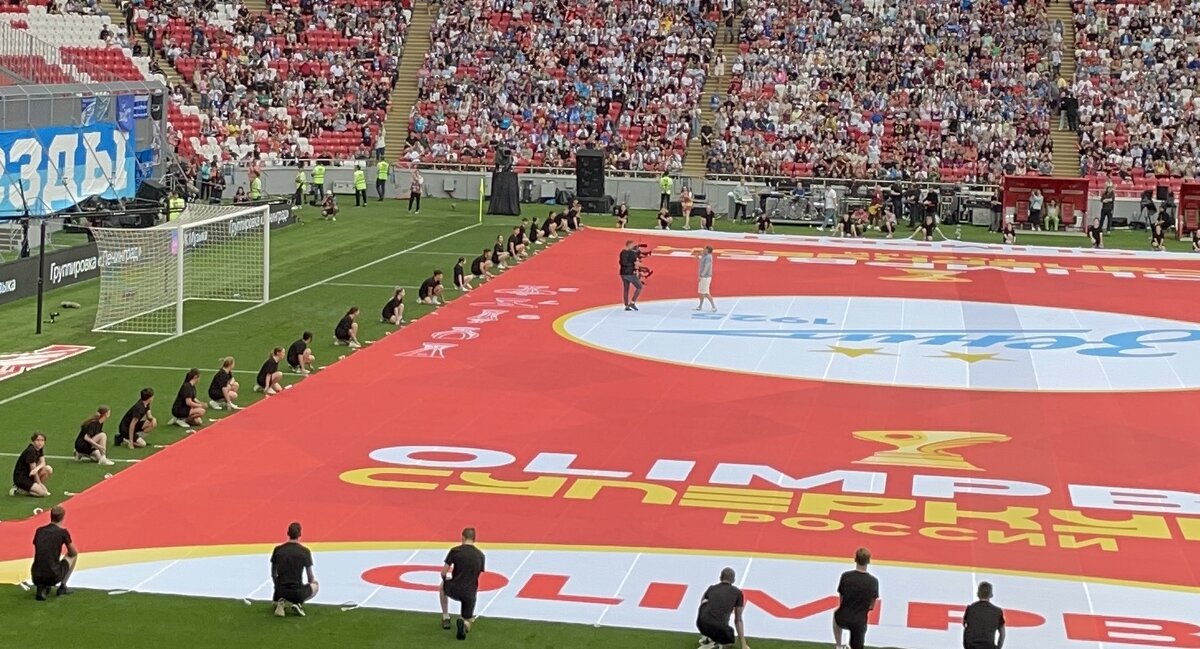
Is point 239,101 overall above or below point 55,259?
above

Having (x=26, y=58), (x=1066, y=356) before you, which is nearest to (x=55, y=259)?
(x=26, y=58)

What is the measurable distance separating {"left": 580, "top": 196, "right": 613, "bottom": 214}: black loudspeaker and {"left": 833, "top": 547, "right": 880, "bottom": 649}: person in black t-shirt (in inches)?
1767

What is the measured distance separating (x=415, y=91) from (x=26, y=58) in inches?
856

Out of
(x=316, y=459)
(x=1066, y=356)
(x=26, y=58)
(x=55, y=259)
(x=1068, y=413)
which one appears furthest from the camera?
(x=26, y=58)

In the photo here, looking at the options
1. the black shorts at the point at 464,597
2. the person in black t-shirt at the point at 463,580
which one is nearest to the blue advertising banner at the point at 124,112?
the person in black t-shirt at the point at 463,580

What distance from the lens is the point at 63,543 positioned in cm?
1938

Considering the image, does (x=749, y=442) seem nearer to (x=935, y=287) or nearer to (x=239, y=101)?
(x=935, y=287)

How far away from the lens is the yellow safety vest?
47359 millimetres

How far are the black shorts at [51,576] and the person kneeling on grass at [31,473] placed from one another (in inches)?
170

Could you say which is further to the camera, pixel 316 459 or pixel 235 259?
pixel 235 259

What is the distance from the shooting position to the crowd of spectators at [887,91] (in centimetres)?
6531

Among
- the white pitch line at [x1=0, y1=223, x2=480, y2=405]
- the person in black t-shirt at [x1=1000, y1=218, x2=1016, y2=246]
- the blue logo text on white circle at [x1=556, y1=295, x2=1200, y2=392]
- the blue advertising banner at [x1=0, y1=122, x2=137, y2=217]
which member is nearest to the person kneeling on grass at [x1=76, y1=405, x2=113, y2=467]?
the white pitch line at [x1=0, y1=223, x2=480, y2=405]

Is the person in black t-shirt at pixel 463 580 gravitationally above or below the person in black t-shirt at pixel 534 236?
below

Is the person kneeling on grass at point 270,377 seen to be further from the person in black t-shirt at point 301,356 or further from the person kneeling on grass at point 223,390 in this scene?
the person in black t-shirt at point 301,356
